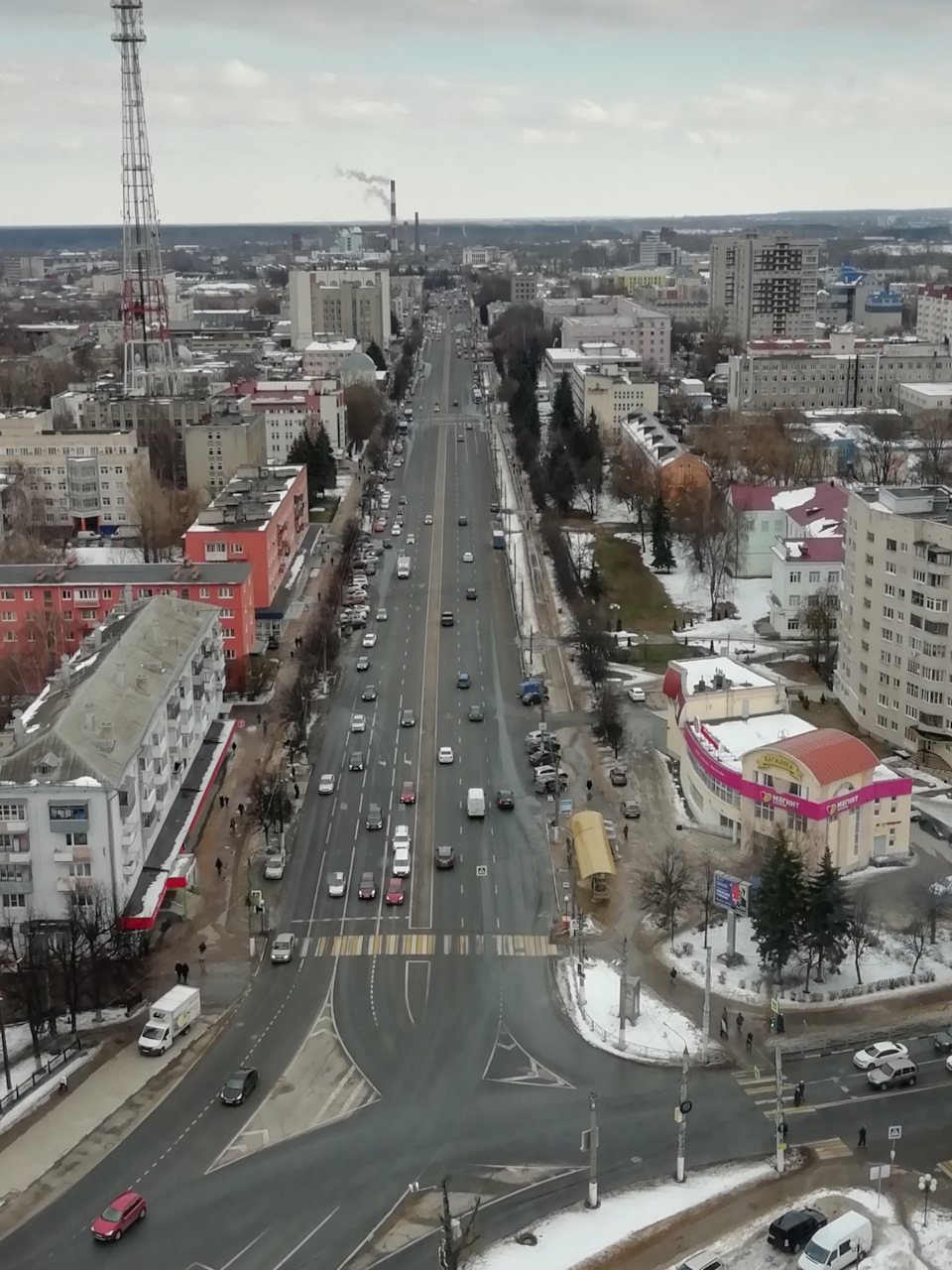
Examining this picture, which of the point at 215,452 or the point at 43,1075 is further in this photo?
the point at 215,452

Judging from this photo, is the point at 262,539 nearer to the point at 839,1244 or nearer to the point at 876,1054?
the point at 876,1054

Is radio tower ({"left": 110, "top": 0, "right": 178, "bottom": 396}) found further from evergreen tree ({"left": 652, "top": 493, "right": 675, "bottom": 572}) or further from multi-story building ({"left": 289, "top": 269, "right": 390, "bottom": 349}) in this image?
multi-story building ({"left": 289, "top": 269, "right": 390, "bottom": 349})

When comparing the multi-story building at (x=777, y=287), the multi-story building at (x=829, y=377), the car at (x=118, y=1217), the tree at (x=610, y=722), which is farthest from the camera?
the multi-story building at (x=777, y=287)

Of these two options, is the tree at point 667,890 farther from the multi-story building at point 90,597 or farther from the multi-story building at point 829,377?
the multi-story building at point 829,377

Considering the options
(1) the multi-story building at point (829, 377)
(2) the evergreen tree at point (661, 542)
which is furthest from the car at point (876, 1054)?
(1) the multi-story building at point (829, 377)

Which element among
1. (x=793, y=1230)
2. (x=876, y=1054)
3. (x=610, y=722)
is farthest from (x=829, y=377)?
(x=793, y=1230)

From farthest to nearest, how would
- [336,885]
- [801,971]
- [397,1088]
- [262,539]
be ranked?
[262,539], [336,885], [801,971], [397,1088]

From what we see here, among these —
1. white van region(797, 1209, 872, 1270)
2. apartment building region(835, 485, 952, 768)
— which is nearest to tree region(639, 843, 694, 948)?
white van region(797, 1209, 872, 1270)
